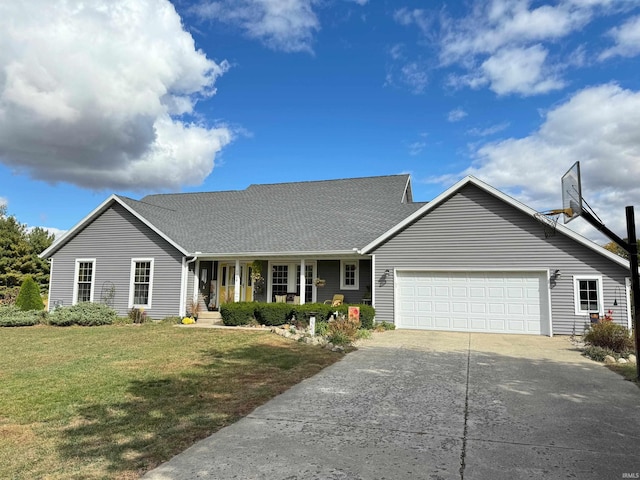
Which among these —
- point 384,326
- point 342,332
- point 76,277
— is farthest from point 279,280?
point 76,277

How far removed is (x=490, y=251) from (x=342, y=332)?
6685 millimetres

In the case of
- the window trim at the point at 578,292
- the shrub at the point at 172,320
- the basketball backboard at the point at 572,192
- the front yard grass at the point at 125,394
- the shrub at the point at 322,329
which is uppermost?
the basketball backboard at the point at 572,192

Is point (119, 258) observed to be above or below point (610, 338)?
above

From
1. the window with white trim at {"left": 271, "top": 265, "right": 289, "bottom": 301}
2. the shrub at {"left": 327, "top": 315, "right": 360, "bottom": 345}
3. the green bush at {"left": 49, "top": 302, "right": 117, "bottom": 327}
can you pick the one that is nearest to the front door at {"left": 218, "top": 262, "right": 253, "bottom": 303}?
the window with white trim at {"left": 271, "top": 265, "right": 289, "bottom": 301}

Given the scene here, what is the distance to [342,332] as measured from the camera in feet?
39.1

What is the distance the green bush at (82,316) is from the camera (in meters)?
16.8

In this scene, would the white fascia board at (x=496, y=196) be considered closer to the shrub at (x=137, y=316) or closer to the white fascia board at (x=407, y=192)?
the white fascia board at (x=407, y=192)

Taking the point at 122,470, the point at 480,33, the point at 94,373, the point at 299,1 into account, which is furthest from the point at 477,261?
the point at 122,470

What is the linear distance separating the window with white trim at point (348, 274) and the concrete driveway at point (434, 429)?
9.31 meters

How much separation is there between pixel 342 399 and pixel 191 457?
2.66 meters

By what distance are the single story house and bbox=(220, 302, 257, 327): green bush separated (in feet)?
7.51

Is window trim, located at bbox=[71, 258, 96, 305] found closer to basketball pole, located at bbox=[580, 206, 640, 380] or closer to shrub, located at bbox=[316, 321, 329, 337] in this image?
shrub, located at bbox=[316, 321, 329, 337]

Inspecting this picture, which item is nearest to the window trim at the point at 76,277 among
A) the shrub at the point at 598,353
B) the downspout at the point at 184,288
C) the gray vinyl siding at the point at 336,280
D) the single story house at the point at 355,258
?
the single story house at the point at 355,258

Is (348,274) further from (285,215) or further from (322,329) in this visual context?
(285,215)
